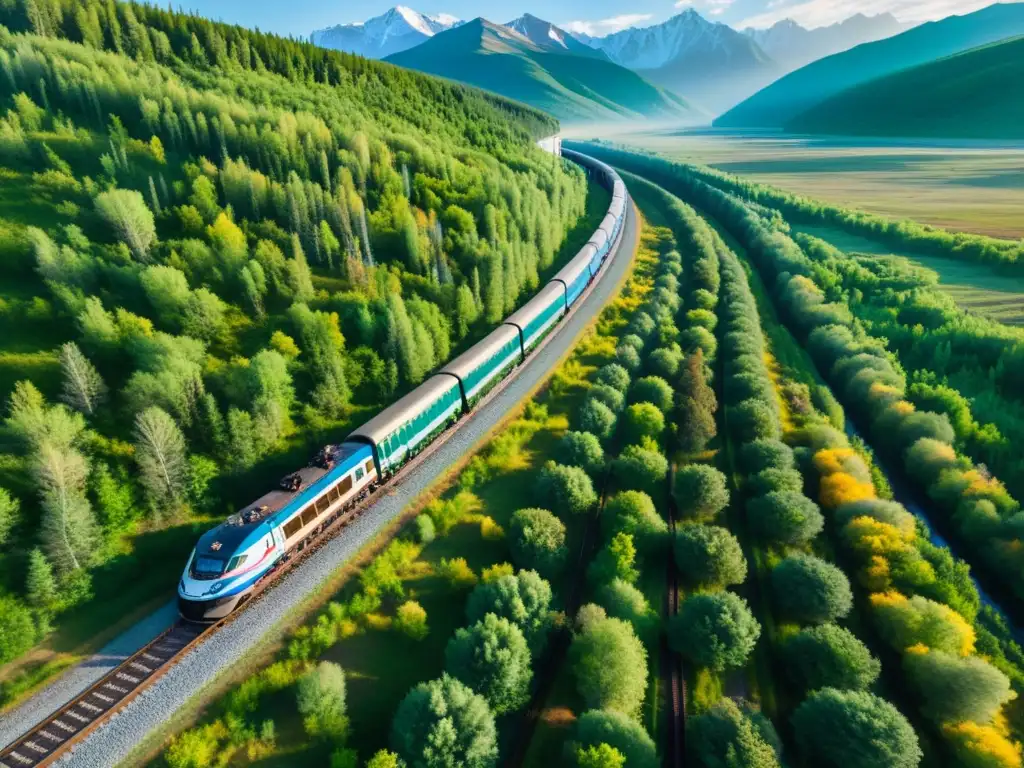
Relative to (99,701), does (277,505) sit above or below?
above

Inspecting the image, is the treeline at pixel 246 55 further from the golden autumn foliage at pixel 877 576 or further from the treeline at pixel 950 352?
the golden autumn foliage at pixel 877 576

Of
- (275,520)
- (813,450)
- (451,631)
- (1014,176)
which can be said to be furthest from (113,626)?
(1014,176)

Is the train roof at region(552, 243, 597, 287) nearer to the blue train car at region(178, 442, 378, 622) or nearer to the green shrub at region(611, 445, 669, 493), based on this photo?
the green shrub at region(611, 445, 669, 493)

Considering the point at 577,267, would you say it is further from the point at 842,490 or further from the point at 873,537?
the point at 873,537

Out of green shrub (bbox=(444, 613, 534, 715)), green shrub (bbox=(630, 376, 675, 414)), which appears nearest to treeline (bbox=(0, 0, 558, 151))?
green shrub (bbox=(630, 376, 675, 414))

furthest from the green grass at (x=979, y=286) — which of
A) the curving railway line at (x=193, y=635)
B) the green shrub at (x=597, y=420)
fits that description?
the curving railway line at (x=193, y=635)

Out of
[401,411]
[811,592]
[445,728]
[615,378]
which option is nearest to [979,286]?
[615,378]
